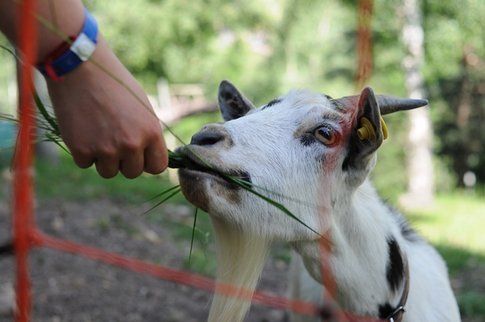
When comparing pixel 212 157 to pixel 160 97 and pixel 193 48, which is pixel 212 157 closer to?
pixel 193 48

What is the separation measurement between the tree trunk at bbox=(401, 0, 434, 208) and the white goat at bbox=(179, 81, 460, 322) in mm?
8484

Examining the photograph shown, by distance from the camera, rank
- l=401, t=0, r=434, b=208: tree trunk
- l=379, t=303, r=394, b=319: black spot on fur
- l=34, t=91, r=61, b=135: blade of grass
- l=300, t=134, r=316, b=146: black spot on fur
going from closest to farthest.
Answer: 1. l=34, t=91, r=61, b=135: blade of grass
2. l=300, t=134, r=316, b=146: black spot on fur
3. l=379, t=303, r=394, b=319: black spot on fur
4. l=401, t=0, r=434, b=208: tree trunk

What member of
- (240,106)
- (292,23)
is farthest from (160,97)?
(240,106)

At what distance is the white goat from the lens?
2.03 metres

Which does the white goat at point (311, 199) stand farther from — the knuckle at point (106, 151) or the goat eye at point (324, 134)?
the knuckle at point (106, 151)

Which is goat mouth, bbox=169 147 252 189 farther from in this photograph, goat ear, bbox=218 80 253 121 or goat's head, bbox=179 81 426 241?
goat ear, bbox=218 80 253 121

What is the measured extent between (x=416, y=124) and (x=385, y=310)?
10.4m

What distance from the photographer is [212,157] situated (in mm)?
1945

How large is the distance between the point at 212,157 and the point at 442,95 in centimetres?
1965

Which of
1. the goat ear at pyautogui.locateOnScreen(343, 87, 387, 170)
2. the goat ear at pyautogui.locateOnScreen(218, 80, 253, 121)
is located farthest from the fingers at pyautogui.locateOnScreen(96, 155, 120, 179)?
the goat ear at pyautogui.locateOnScreen(218, 80, 253, 121)

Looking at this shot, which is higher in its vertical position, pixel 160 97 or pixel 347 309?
pixel 347 309

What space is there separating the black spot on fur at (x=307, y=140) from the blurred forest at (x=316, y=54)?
358 inches

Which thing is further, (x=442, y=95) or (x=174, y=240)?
(x=442, y=95)

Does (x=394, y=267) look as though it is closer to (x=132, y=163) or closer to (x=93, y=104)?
(x=132, y=163)
